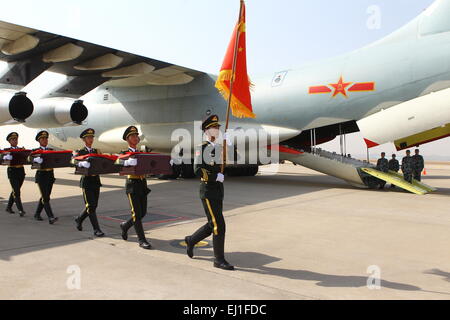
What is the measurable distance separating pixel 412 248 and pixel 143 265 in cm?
354

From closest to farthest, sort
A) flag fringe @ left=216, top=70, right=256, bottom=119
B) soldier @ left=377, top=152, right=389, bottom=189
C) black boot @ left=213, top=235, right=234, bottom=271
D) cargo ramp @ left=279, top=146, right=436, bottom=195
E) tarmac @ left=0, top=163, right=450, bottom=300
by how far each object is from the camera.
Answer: tarmac @ left=0, top=163, right=450, bottom=300, black boot @ left=213, top=235, right=234, bottom=271, flag fringe @ left=216, top=70, right=256, bottom=119, cargo ramp @ left=279, top=146, right=436, bottom=195, soldier @ left=377, top=152, right=389, bottom=189

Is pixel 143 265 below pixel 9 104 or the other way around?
below

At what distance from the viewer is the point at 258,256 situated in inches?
194

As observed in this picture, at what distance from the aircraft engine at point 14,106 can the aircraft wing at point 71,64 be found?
1.73m

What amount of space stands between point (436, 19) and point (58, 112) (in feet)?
36.1

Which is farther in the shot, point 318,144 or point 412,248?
point 318,144

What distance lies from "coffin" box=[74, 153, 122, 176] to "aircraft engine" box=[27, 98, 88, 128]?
558cm

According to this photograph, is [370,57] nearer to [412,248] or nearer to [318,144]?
[318,144]

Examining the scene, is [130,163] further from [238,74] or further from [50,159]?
[50,159]

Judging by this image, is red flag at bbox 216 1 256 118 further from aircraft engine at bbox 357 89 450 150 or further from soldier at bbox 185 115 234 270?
aircraft engine at bbox 357 89 450 150

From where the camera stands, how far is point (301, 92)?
1275 cm

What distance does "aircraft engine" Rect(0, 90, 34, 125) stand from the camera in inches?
354

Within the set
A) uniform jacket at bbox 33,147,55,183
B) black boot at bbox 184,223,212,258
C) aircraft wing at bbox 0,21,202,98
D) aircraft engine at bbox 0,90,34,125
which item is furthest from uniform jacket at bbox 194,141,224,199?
aircraft wing at bbox 0,21,202,98
